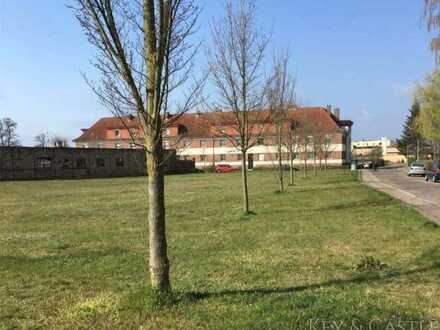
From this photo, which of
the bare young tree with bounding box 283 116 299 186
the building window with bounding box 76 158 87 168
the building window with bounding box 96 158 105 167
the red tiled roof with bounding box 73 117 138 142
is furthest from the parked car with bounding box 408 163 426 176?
the red tiled roof with bounding box 73 117 138 142

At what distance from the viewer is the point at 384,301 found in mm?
5828

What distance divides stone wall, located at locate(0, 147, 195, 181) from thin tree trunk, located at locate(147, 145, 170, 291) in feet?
152

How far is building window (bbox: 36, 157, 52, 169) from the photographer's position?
63562 mm

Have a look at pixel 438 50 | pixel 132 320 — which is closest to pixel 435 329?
pixel 132 320

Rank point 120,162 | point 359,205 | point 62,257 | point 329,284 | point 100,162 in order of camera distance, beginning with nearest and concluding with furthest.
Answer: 1. point 329,284
2. point 62,257
3. point 359,205
4. point 100,162
5. point 120,162

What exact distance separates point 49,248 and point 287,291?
621 centimetres

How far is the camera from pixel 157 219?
584 centimetres

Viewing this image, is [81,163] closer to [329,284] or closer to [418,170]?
[418,170]

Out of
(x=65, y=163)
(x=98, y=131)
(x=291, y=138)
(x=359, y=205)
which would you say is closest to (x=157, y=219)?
(x=359, y=205)

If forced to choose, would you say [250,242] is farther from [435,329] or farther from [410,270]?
[435,329]

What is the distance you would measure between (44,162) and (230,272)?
60.3m

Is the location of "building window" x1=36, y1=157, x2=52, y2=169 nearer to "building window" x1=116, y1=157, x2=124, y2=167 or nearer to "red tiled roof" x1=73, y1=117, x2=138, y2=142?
"building window" x1=116, y1=157, x2=124, y2=167

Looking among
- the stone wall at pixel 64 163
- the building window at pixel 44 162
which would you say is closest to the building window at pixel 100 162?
the stone wall at pixel 64 163

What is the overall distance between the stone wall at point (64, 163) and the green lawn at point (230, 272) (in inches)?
1540
